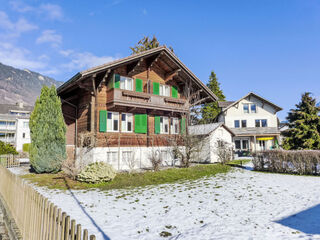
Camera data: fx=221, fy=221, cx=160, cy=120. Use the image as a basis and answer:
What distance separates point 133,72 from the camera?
1967 cm

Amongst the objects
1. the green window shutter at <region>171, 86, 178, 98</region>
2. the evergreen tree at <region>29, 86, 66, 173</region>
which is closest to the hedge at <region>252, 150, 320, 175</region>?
the green window shutter at <region>171, 86, 178, 98</region>

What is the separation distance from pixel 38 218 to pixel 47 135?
1265 centimetres

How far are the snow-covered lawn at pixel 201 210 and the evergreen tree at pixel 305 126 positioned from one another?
17.7 meters

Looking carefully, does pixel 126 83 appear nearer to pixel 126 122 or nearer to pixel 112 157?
pixel 126 122

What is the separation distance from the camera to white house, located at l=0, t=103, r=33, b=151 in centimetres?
5334

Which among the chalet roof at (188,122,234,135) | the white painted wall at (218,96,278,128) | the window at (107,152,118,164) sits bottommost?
the window at (107,152,118,164)

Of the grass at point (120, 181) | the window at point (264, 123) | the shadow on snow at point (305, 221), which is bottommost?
the shadow on snow at point (305, 221)

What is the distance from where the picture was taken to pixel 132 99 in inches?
729

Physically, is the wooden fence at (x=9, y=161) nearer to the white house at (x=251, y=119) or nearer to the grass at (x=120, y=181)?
the grass at (x=120, y=181)

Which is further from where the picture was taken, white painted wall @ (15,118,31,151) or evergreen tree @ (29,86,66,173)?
white painted wall @ (15,118,31,151)

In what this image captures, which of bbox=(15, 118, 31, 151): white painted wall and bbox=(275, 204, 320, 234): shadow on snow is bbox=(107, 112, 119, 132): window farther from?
bbox=(15, 118, 31, 151): white painted wall

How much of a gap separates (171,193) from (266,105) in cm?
3533

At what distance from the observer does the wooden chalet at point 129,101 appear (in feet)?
57.1

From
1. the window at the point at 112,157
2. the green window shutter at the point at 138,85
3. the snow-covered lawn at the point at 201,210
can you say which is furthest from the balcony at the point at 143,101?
the snow-covered lawn at the point at 201,210
